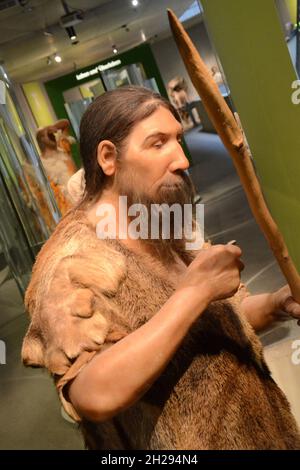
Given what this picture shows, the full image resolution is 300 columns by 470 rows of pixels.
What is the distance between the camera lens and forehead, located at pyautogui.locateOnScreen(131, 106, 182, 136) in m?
0.91

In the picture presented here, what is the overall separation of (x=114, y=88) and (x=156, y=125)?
1.44 feet

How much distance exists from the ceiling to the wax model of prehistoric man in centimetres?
341

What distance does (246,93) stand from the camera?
0.99m

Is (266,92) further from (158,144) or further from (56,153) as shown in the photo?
(56,153)

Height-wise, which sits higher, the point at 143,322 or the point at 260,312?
the point at 143,322

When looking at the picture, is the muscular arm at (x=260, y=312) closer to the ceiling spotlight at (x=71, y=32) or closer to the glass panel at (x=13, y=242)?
the glass panel at (x=13, y=242)

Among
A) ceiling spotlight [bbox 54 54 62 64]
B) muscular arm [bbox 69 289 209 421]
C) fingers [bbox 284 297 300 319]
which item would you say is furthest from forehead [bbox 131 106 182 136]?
ceiling spotlight [bbox 54 54 62 64]

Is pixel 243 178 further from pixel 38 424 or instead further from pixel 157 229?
pixel 38 424

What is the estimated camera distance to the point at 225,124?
81 cm

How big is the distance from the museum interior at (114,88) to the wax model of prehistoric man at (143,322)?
0.54 ft

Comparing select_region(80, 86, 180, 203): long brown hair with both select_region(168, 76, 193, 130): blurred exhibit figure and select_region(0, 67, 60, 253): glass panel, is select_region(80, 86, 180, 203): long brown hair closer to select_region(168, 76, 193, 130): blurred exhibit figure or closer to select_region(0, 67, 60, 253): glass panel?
select_region(0, 67, 60, 253): glass panel

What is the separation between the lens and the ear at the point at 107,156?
0.92m

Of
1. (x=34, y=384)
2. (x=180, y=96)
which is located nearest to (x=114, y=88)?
(x=34, y=384)
